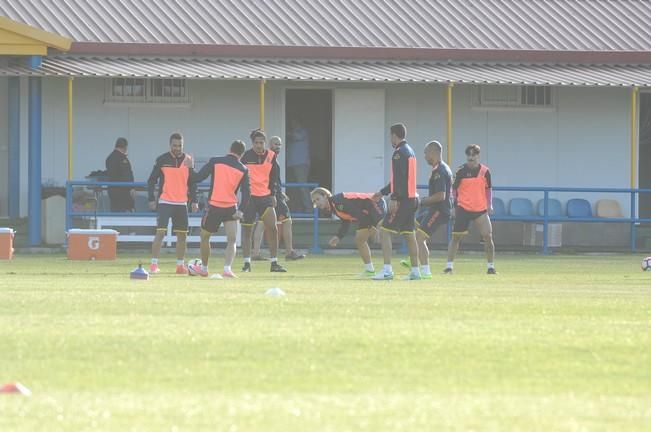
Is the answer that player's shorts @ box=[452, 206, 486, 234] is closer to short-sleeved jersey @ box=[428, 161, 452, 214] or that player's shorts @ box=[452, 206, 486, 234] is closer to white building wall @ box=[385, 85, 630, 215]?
short-sleeved jersey @ box=[428, 161, 452, 214]

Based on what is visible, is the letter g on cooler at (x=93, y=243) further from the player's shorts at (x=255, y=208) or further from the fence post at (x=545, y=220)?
the fence post at (x=545, y=220)

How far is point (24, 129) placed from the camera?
95.3ft

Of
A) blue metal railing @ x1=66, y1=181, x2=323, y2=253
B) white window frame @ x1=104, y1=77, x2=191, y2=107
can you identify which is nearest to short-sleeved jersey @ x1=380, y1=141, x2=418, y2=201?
blue metal railing @ x1=66, y1=181, x2=323, y2=253

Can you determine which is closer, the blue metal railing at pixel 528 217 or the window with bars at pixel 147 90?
the blue metal railing at pixel 528 217

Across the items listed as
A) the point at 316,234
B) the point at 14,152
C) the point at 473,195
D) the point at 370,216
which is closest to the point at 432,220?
the point at 473,195

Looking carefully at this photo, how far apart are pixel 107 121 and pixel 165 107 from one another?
108cm

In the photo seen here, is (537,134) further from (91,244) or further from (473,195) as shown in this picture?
(91,244)

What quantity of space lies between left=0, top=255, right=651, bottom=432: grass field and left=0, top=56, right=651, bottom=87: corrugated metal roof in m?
10.3

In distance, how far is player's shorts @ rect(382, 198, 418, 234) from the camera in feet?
63.8

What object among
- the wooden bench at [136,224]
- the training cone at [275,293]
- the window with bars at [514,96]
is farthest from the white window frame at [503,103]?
the training cone at [275,293]

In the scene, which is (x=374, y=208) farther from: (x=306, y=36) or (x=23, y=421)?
(x=23, y=421)

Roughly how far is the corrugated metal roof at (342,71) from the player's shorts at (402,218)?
794cm

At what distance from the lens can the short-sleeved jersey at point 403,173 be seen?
63.3 ft

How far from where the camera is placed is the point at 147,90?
29.4 m
